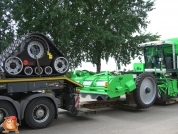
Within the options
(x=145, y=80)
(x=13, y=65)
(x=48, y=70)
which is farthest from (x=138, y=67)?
(x=13, y=65)

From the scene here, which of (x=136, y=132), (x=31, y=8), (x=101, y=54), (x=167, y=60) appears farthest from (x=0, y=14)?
(x=136, y=132)

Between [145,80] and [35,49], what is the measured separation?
431 centimetres

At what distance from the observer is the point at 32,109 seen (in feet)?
23.1

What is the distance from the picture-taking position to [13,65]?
7.06 m

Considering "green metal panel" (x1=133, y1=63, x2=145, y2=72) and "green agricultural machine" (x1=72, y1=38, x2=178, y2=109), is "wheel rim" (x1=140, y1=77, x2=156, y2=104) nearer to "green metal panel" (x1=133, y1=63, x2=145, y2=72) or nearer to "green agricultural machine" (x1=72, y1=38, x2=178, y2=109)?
"green agricultural machine" (x1=72, y1=38, x2=178, y2=109)

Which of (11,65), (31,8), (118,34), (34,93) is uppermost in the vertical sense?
(31,8)

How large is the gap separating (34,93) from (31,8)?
16430mm

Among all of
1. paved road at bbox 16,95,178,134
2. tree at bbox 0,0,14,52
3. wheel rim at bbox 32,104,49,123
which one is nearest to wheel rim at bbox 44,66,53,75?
wheel rim at bbox 32,104,49,123

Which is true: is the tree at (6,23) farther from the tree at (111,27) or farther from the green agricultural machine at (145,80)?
the green agricultural machine at (145,80)

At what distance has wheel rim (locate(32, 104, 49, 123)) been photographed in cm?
719

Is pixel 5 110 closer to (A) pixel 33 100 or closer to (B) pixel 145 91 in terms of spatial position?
(A) pixel 33 100

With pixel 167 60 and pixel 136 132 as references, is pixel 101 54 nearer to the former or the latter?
pixel 167 60

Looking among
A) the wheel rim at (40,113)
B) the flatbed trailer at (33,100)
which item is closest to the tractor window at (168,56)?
the flatbed trailer at (33,100)

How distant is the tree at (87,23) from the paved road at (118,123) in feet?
41.4
